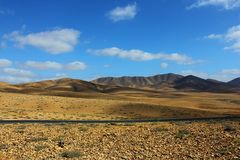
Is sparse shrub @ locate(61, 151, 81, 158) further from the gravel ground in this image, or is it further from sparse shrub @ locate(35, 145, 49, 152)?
sparse shrub @ locate(35, 145, 49, 152)

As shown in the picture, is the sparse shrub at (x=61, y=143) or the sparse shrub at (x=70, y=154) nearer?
the sparse shrub at (x=70, y=154)

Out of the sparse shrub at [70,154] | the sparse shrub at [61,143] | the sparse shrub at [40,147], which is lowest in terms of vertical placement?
the sparse shrub at [70,154]

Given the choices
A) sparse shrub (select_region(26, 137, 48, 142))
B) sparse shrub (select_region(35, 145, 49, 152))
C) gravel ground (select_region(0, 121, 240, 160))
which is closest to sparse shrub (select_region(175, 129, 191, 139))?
gravel ground (select_region(0, 121, 240, 160))

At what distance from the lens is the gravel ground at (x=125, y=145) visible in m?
16.7

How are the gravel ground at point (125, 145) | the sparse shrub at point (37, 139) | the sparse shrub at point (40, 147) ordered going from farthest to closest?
the sparse shrub at point (37, 139), the sparse shrub at point (40, 147), the gravel ground at point (125, 145)

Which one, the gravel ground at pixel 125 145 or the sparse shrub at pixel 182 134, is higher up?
the sparse shrub at pixel 182 134

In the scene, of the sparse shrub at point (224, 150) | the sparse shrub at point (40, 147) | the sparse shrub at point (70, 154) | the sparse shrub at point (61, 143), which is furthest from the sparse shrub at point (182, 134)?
the sparse shrub at point (40, 147)

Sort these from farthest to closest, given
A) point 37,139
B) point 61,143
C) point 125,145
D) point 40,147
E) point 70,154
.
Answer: point 37,139, point 61,143, point 125,145, point 40,147, point 70,154

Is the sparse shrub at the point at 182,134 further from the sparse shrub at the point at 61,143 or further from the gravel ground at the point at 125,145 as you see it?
the sparse shrub at the point at 61,143


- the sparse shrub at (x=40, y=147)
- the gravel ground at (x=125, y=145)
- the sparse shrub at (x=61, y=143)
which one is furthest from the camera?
the sparse shrub at (x=61, y=143)

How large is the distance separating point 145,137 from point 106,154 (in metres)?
3.99

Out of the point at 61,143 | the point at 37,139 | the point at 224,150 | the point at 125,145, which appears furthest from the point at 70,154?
the point at 224,150

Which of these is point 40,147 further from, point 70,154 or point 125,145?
point 125,145

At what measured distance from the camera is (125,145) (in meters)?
18.6
